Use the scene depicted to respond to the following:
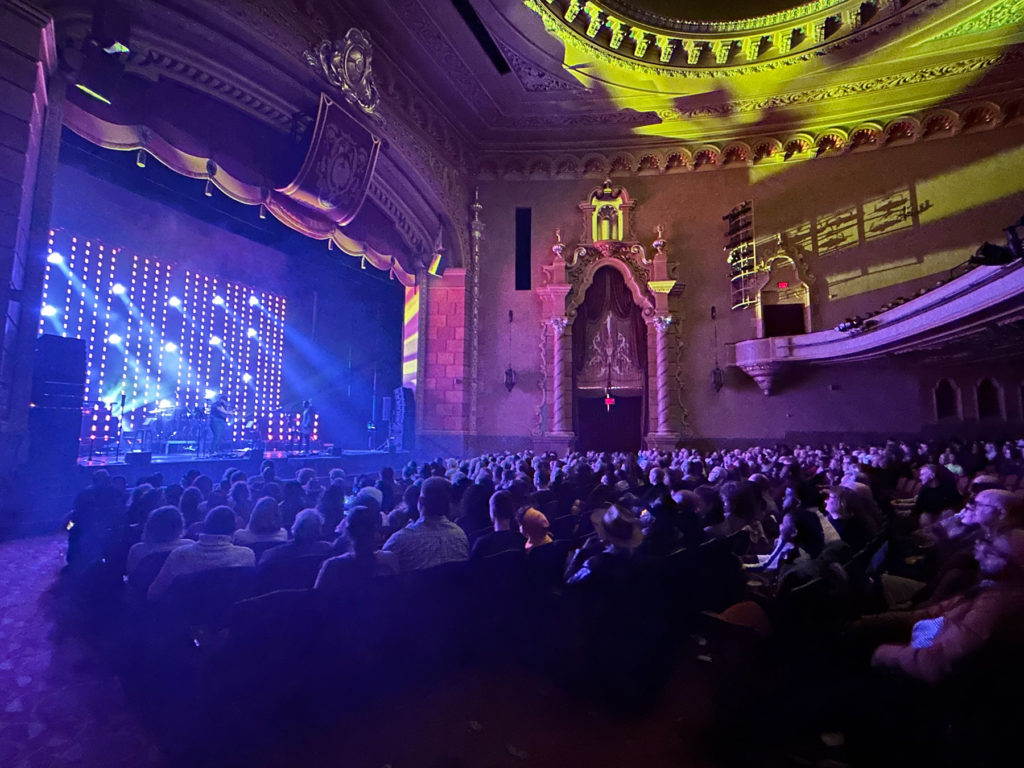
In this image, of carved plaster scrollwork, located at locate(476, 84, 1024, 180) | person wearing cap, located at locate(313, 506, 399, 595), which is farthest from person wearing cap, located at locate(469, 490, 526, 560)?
carved plaster scrollwork, located at locate(476, 84, 1024, 180)

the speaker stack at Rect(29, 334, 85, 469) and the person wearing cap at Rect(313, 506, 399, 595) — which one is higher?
the speaker stack at Rect(29, 334, 85, 469)

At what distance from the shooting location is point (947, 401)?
1477 centimetres

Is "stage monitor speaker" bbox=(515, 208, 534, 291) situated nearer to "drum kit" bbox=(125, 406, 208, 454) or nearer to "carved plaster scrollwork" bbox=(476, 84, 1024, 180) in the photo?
"carved plaster scrollwork" bbox=(476, 84, 1024, 180)

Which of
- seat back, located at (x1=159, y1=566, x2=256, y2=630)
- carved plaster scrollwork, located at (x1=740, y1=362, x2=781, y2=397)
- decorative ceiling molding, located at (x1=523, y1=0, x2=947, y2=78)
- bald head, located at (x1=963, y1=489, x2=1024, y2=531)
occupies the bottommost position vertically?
seat back, located at (x1=159, y1=566, x2=256, y2=630)

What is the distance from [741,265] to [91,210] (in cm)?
1760

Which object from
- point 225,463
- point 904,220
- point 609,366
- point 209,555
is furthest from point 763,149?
point 209,555

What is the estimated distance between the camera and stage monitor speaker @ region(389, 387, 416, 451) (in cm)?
1528

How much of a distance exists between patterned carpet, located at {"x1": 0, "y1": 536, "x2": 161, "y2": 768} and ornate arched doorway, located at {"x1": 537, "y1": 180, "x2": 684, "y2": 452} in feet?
42.2

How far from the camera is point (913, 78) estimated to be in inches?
586

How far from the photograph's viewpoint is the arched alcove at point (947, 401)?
14.5 metres

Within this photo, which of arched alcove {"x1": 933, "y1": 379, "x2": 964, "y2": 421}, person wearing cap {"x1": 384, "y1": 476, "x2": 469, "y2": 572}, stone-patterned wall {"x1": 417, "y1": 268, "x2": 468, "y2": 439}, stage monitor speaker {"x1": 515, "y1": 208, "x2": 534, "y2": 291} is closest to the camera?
person wearing cap {"x1": 384, "y1": 476, "x2": 469, "y2": 572}

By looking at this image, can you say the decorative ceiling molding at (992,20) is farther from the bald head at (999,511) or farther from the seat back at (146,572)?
the seat back at (146,572)

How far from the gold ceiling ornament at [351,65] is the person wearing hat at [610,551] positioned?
1020 cm

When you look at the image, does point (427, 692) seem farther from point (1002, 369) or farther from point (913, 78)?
point (913, 78)
